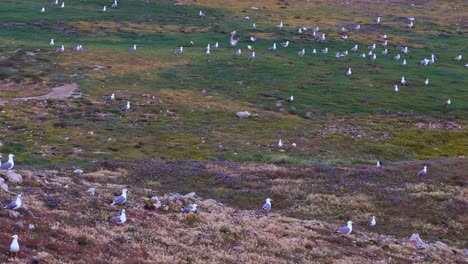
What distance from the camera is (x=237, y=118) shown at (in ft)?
262

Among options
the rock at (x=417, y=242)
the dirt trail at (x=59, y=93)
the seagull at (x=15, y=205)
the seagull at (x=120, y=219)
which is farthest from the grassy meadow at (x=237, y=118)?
the rock at (x=417, y=242)

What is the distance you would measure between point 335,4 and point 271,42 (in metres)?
48.0

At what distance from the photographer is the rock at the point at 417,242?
127 feet

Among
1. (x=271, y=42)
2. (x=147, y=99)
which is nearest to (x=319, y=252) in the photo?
(x=147, y=99)

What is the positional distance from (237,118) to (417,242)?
42.4 meters

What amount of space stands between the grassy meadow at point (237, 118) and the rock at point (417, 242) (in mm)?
2094

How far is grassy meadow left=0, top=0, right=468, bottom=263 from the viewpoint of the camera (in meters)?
44.8

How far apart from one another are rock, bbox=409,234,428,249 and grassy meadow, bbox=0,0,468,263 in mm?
2094

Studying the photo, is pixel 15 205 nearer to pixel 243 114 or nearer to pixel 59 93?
pixel 243 114

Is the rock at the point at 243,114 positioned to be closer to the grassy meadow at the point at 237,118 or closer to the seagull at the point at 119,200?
the grassy meadow at the point at 237,118

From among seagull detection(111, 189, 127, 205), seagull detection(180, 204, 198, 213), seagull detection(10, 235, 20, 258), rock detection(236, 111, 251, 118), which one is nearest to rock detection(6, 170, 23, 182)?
seagull detection(111, 189, 127, 205)

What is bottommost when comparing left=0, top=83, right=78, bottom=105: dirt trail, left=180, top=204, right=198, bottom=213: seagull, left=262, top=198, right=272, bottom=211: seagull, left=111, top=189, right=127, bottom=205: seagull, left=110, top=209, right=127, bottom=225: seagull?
left=0, top=83, right=78, bottom=105: dirt trail

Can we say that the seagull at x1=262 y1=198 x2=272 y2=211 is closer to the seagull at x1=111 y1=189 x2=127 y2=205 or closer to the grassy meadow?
the grassy meadow

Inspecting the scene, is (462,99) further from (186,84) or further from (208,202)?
(208,202)
